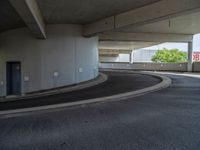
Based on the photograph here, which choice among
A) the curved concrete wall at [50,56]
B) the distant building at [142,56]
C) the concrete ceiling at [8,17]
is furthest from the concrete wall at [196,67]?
the distant building at [142,56]

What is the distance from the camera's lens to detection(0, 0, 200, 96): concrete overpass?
9.15 metres

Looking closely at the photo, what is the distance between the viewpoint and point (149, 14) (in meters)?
8.99

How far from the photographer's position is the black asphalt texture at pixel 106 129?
3271 millimetres

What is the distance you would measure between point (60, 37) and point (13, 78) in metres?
4.65

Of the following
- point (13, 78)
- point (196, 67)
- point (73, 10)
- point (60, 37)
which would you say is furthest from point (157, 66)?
point (73, 10)

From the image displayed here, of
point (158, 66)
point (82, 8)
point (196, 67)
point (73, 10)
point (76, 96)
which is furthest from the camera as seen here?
point (158, 66)

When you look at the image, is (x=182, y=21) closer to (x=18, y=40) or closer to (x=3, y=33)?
(x=18, y=40)

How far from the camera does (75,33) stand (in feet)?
42.7

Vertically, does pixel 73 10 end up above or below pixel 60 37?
above

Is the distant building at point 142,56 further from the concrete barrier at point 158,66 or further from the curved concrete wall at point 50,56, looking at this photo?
the curved concrete wall at point 50,56

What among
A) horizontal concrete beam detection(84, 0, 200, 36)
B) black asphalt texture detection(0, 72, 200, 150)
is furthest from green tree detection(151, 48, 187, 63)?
black asphalt texture detection(0, 72, 200, 150)

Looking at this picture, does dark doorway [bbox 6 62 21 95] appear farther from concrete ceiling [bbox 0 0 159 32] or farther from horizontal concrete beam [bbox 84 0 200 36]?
horizontal concrete beam [bbox 84 0 200 36]

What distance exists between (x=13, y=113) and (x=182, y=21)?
14.0 m

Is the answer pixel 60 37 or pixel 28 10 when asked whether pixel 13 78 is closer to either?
pixel 60 37
